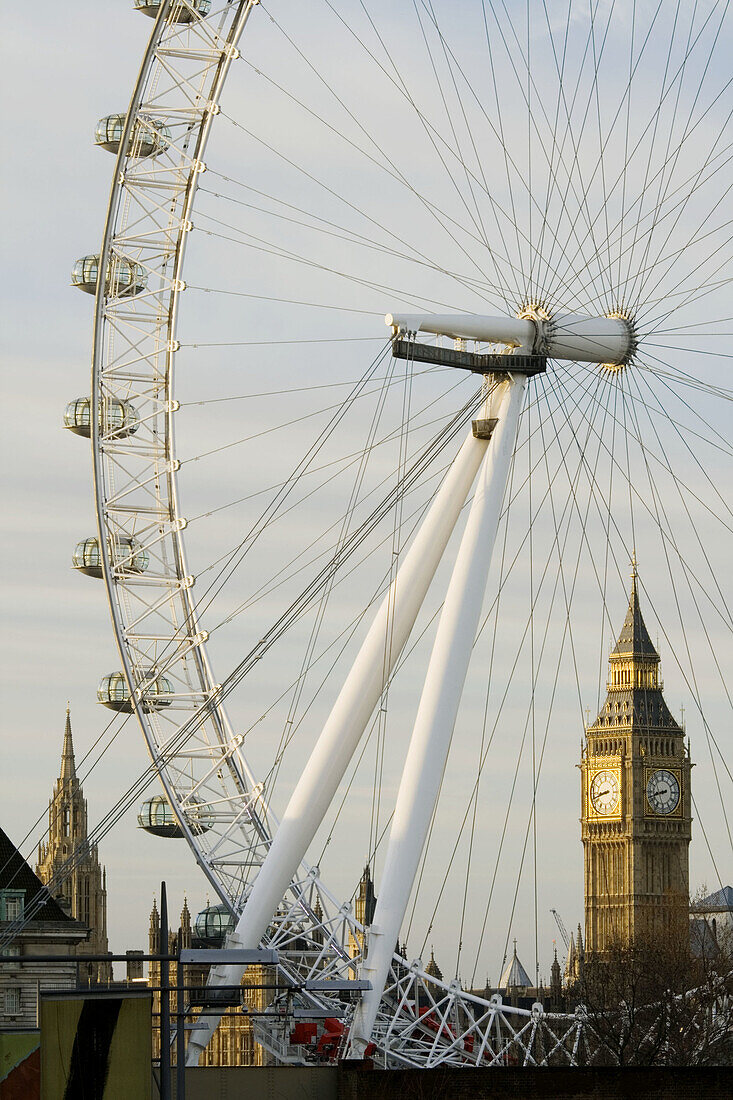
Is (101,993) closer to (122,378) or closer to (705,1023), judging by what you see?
(122,378)

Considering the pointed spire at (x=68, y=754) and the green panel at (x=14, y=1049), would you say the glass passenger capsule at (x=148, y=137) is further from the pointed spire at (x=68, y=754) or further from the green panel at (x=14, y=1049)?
the pointed spire at (x=68, y=754)

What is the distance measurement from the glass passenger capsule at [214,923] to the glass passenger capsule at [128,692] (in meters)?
4.91

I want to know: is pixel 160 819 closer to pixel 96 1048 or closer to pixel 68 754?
pixel 96 1048

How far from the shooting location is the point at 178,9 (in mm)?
51594

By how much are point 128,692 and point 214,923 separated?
18.6ft

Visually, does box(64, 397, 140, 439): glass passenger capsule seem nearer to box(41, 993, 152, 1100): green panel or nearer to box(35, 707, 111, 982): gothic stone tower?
box(41, 993, 152, 1100): green panel

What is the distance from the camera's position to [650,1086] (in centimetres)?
4109

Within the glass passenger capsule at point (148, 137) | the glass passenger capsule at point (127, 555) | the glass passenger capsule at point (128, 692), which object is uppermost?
the glass passenger capsule at point (148, 137)

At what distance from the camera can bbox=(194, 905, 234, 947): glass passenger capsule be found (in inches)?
2105

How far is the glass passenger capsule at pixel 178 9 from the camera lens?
5154 centimetres

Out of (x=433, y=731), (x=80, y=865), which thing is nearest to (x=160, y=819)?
(x=433, y=731)

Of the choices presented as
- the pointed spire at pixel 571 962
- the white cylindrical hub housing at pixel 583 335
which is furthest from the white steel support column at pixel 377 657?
the pointed spire at pixel 571 962

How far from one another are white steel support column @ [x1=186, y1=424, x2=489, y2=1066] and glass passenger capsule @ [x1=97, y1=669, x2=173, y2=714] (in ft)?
29.8

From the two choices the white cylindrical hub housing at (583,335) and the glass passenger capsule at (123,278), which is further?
the glass passenger capsule at (123,278)
